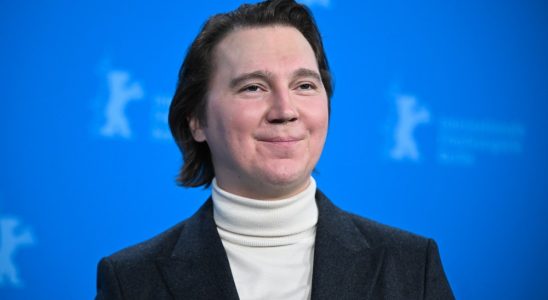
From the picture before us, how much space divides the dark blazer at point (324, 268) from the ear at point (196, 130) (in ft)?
0.82

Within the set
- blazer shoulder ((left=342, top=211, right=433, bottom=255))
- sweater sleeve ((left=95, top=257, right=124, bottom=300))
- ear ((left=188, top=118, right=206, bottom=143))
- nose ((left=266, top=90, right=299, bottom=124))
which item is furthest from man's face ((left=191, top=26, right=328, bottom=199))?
sweater sleeve ((left=95, top=257, right=124, bottom=300))

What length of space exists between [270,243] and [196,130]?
0.41 m

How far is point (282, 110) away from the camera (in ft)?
5.39

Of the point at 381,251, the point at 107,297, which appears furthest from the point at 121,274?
the point at 381,251

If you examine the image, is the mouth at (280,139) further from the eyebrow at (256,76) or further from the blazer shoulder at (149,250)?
the blazer shoulder at (149,250)

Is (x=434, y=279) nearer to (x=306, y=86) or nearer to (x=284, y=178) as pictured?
(x=284, y=178)

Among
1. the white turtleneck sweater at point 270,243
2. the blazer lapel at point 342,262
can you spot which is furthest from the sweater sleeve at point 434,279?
the white turtleneck sweater at point 270,243

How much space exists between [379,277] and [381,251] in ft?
0.23

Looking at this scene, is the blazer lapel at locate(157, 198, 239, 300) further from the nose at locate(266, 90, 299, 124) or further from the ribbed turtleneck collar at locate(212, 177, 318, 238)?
the nose at locate(266, 90, 299, 124)

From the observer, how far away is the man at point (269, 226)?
1.65 meters

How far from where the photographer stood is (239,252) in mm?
1721

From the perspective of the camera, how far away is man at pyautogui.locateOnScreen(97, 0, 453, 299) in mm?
1652

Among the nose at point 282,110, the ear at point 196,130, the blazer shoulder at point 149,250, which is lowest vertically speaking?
the blazer shoulder at point 149,250

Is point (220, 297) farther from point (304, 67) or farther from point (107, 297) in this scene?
point (304, 67)
